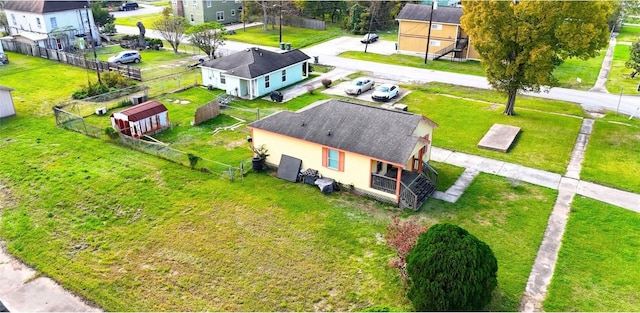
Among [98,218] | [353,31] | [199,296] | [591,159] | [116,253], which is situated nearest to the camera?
[199,296]

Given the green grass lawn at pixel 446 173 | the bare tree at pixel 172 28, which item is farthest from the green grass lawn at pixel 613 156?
the bare tree at pixel 172 28

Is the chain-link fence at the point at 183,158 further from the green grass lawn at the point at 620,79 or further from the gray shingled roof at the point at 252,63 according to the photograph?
the green grass lawn at the point at 620,79

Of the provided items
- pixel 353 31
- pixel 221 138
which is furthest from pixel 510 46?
pixel 353 31

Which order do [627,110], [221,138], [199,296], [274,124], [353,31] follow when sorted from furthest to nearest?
[353,31], [627,110], [221,138], [274,124], [199,296]

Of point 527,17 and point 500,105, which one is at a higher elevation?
point 527,17

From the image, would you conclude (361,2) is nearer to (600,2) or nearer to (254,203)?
(600,2)

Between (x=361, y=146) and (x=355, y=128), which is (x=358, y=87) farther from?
(x=361, y=146)

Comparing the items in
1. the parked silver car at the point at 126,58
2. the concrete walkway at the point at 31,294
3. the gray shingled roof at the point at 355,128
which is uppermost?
the gray shingled roof at the point at 355,128
